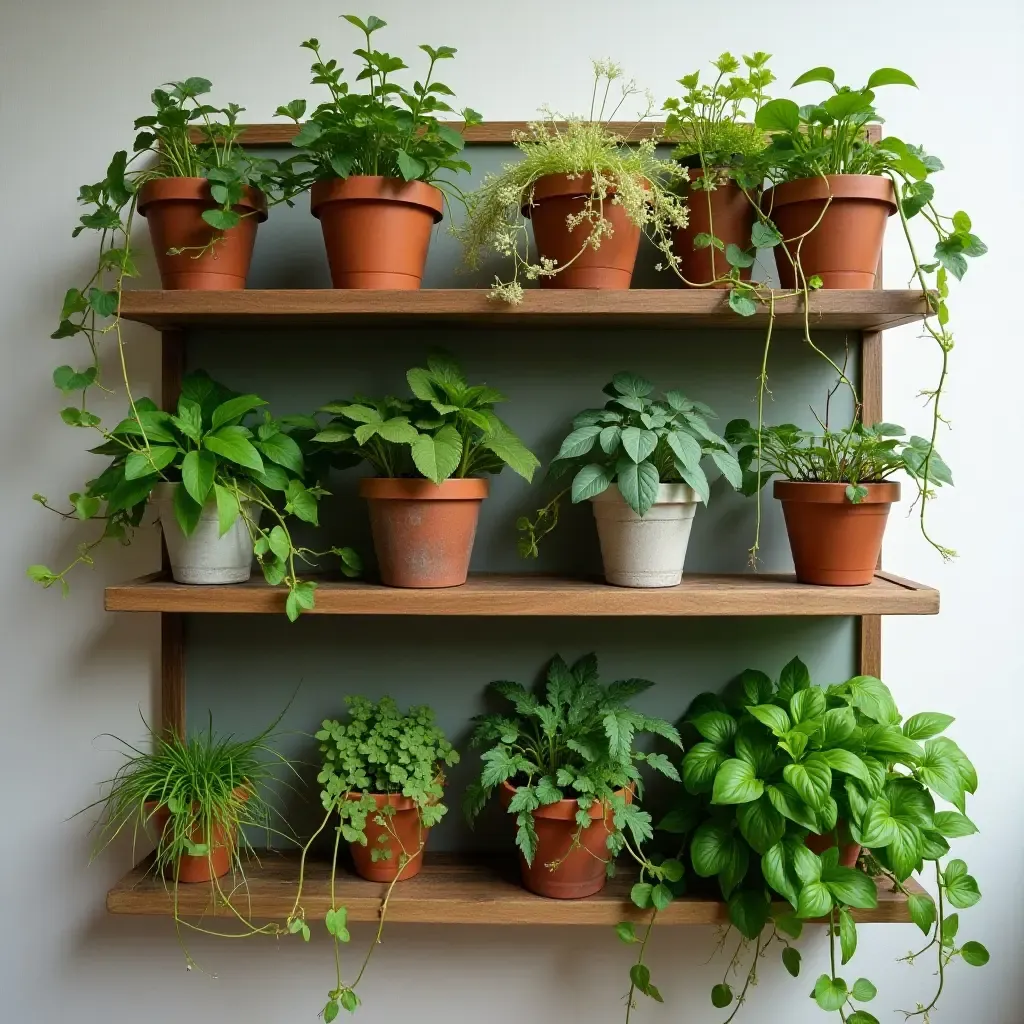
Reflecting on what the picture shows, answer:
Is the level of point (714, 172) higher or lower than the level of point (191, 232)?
higher

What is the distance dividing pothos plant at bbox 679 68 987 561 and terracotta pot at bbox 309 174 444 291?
0.50 meters

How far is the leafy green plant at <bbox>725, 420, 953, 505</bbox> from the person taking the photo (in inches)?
53.9

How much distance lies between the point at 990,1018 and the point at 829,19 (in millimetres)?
1899

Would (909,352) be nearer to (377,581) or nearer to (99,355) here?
(377,581)

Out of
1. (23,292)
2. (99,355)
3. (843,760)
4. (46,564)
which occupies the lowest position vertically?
(843,760)

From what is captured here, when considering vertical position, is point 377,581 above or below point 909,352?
below

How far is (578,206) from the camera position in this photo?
53.1 inches

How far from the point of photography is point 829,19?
1.58 meters

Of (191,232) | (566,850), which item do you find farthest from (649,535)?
(191,232)

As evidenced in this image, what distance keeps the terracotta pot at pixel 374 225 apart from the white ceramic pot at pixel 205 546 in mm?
431

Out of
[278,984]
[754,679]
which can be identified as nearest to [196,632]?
[278,984]

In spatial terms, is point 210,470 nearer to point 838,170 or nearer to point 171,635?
point 171,635

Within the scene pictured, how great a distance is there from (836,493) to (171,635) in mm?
1197

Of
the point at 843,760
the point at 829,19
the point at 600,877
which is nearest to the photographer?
the point at 843,760
